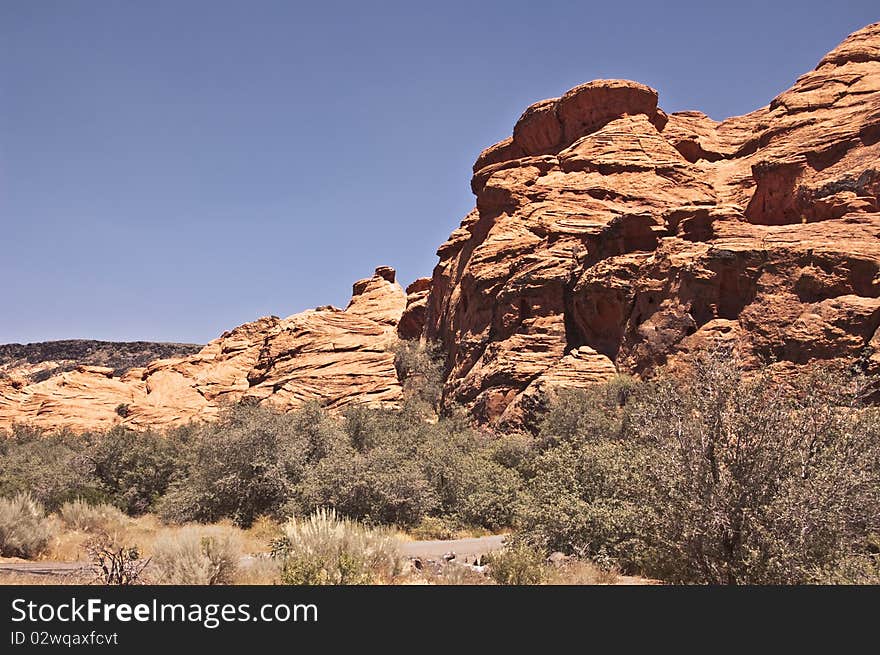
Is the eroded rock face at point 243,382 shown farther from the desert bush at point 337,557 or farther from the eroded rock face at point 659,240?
the desert bush at point 337,557

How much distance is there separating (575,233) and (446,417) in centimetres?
1148

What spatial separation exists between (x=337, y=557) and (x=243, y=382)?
46.9 metres

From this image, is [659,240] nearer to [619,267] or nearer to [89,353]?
[619,267]

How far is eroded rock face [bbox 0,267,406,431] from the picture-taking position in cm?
4128

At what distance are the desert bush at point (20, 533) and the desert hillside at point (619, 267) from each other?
1853cm

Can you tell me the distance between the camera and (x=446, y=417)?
34.2 meters

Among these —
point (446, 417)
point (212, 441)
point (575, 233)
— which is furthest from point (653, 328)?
point (212, 441)

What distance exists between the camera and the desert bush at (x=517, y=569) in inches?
336

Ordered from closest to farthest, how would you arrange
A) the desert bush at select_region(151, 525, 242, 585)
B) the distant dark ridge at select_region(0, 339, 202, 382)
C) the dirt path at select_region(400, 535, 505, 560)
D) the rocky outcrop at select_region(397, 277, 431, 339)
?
the desert bush at select_region(151, 525, 242, 585) → the dirt path at select_region(400, 535, 505, 560) → the rocky outcrop at select_region(397, 277, 431, 339) → the distant dark ridge at select_region(0, 339, 202, 382)

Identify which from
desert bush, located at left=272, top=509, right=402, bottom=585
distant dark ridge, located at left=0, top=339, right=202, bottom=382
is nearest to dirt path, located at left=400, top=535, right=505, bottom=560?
desert bush, located at left=272, top=509, right=402, bottom=585

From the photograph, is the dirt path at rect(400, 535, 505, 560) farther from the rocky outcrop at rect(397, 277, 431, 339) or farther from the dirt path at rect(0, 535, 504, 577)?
the rocky outcrop at rect(397, 277, 431, 339)

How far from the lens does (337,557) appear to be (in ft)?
25.1

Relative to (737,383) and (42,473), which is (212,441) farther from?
(737,383)

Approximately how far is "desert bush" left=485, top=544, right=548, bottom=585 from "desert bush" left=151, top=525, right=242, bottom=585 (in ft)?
11.1
